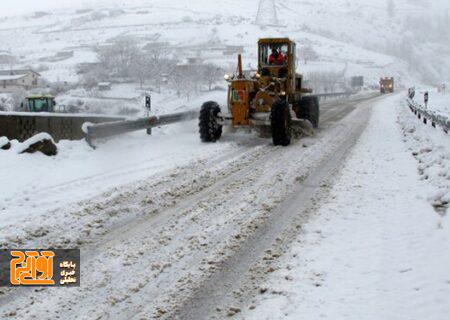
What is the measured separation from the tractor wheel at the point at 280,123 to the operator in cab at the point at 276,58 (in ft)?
8.31

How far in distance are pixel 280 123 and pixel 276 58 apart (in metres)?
3.15

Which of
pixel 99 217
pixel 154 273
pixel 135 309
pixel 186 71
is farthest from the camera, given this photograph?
pixel 186 71

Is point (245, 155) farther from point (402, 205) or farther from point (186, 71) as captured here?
point (186, 71)

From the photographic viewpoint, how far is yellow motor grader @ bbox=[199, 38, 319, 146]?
12.4 metres

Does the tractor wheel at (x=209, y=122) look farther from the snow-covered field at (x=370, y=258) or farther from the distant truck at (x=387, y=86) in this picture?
the distant truck at (x=387, y=86)

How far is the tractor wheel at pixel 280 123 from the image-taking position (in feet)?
40.0

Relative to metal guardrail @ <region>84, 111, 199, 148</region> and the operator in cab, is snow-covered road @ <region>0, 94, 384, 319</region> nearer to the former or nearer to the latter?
metal guardrail @ <region>84, 111, 199, 148</region>

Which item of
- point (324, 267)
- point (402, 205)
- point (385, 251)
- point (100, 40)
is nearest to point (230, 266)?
point (324, 267)

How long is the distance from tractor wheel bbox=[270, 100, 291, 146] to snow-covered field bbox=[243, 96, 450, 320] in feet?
12.4

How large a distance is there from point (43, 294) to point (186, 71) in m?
89.7

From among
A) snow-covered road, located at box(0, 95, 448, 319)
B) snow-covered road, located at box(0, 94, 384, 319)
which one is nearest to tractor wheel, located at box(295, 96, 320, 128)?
snow-covered road, located at box(0, 95, 448, 319)

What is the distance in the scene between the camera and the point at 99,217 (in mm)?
6324

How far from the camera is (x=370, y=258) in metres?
4.95

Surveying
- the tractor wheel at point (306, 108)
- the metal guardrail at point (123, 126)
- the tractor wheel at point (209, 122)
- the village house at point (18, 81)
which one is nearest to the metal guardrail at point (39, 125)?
the metal guardrail at point (123, 126)
